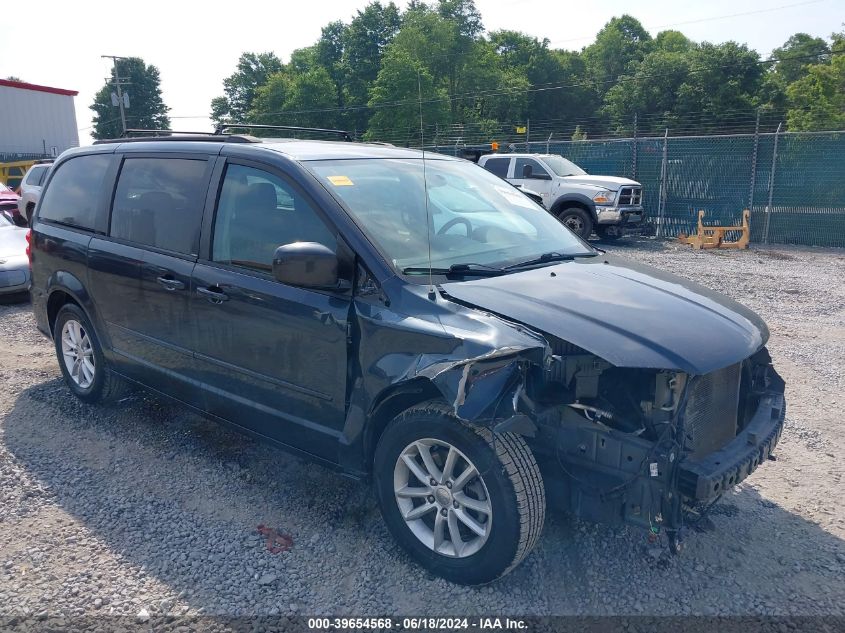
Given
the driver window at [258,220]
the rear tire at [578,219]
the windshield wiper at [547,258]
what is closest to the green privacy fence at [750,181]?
the rear tire at [578,219]

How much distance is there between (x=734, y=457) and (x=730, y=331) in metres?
0.57

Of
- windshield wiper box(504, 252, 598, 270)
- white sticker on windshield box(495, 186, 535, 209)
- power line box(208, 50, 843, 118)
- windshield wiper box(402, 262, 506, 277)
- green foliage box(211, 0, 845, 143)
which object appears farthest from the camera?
power line box(208, 50, 843, 118)

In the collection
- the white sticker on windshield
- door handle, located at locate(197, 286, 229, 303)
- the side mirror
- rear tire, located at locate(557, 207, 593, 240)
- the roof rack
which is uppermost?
the roof rack

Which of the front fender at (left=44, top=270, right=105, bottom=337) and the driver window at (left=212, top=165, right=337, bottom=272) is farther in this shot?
the front fender at (left=44, top=270, right=105, bottom=337)

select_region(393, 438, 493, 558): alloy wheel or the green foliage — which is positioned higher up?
the green foliage

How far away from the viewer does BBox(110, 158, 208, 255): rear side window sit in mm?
4000

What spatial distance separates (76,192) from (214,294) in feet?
6.77

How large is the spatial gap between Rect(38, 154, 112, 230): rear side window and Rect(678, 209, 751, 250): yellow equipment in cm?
1302

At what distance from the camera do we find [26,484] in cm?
406

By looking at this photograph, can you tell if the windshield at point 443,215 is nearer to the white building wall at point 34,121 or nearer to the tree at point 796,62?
the white building wall at point 34,121

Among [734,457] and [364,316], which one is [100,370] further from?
[734,457]

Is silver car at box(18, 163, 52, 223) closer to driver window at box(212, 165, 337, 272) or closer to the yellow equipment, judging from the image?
driver window at box(212, 165, 337, 272)

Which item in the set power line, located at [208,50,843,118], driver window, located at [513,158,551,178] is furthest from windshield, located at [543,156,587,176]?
power line, located at [208,50,843,118]

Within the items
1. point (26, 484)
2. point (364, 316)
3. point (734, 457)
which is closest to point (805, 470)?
→ point (734, 457)
